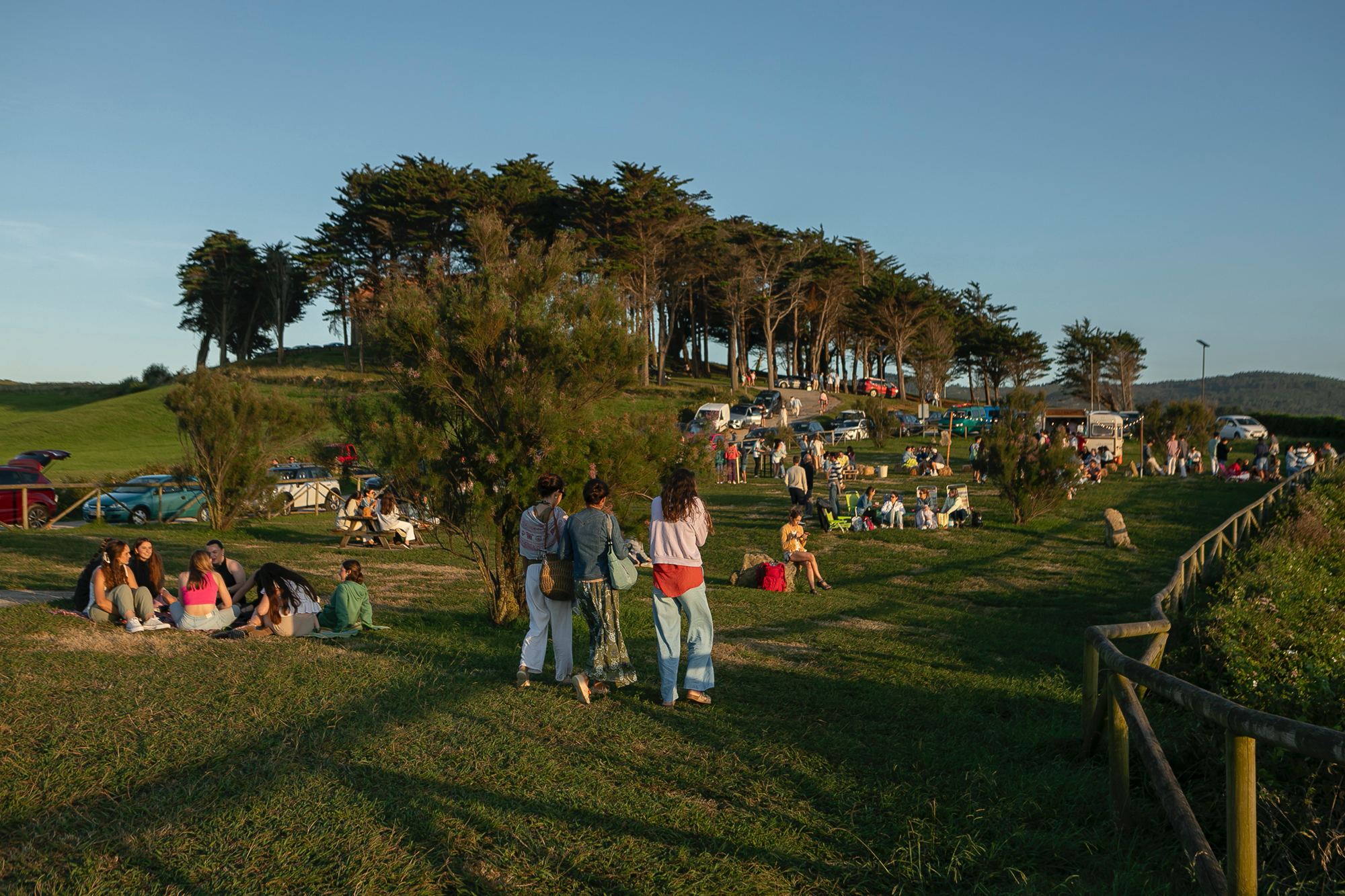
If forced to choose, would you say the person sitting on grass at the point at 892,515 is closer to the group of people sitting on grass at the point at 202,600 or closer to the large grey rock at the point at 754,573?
the large grey rock at the point at 754,573

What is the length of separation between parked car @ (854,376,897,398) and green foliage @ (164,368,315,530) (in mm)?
55172

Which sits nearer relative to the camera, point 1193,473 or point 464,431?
point 464,431

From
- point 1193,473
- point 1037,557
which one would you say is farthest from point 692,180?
point 1037,557

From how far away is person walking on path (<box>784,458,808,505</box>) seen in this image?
67.8 ft

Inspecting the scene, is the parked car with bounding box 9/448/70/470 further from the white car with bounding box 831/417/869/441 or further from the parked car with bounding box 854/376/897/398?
the parked car with bounding box 854/376/897/398

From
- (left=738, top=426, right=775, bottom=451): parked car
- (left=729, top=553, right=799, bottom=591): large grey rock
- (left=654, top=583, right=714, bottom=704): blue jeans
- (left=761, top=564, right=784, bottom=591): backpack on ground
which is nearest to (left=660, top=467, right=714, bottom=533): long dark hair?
(left=654, top=583, right=714, bottom=704): blue jeans

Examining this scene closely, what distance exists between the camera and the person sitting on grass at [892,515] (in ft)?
69.5

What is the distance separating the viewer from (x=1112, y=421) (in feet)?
121

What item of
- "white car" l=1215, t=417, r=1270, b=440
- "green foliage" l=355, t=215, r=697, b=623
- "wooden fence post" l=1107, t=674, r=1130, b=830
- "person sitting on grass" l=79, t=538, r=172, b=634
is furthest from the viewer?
"white car" l=1215, t=417, r=1270, b=440

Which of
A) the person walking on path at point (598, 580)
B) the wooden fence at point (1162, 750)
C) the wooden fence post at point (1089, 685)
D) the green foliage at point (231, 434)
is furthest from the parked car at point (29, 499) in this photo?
the wooden fence at point (1162, 750)

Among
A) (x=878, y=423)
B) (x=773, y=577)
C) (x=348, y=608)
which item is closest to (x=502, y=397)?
(x=348, y=608)

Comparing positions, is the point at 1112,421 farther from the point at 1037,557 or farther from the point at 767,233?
the point at 767,233

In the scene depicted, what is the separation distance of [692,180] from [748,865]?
55905 mm

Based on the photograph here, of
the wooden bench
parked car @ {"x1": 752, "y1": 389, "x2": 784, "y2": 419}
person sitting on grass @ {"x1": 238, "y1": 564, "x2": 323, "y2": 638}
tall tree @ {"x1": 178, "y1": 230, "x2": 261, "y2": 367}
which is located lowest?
the wooden bench
